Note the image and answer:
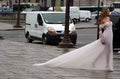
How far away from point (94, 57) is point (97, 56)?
9cm

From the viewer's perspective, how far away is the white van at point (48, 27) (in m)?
24.2

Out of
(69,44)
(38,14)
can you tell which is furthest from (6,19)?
(69,44)

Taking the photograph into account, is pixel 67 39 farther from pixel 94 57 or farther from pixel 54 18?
pixel 94 57

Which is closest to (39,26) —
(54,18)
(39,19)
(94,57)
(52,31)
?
(39,19)

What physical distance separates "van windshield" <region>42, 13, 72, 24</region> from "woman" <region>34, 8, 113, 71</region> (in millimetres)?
11893

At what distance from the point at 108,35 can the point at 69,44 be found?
906 cm

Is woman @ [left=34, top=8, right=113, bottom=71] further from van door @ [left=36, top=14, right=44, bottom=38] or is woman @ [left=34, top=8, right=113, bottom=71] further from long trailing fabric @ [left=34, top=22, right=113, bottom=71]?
van door @ [left=36, top=14, right=44, bottom=38]

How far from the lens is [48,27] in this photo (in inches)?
961

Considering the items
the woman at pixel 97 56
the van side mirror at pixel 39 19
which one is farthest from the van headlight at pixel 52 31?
the woman at pixel 97 56

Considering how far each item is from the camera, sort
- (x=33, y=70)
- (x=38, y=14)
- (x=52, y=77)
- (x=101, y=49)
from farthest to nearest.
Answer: (x=38, y=14) → (x=101, y=49) → (x=33, y=70) → (x=52, y=77)

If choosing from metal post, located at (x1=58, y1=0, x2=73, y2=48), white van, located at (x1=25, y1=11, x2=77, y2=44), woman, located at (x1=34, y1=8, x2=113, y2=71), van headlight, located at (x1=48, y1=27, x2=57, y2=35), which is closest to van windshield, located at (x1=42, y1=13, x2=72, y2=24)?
white van, located at (x1=25, y1=11, x2=77, y2=44)

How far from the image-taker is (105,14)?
12.7 metres

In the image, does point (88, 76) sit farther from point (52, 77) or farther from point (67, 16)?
point (67, 16)

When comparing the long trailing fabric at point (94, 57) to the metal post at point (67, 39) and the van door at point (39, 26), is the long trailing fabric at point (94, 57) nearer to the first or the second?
the metal post at point (67, 39)
